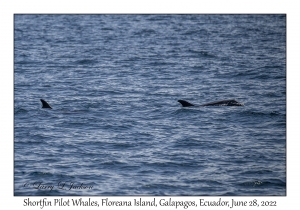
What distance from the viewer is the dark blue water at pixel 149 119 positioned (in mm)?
21859

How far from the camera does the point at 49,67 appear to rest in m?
46.7

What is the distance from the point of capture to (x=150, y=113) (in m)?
31.5

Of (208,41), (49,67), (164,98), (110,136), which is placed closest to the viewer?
(110,136)

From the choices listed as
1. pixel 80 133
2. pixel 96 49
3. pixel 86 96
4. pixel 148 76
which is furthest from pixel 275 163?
pixel 96 49

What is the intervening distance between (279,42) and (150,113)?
3316 cm

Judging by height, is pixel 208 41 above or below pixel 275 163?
above

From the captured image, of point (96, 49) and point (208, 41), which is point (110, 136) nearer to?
point (96, 49)

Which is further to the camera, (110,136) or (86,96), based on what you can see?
(86,96)

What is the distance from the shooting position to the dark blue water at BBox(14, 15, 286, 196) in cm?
2186

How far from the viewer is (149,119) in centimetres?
3019

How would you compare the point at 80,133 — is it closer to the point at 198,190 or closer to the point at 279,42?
the point at 198,190
